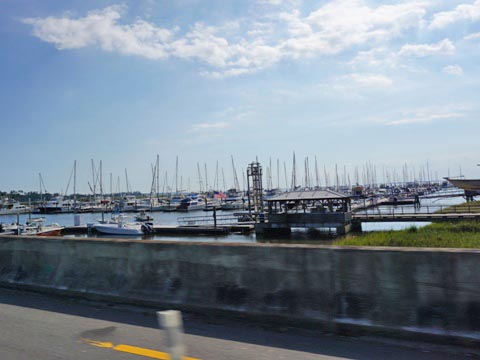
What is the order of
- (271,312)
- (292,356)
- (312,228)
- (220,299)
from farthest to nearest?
(312,228), (220,299), (271,312), (292,356)

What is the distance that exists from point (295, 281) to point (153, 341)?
2193mm

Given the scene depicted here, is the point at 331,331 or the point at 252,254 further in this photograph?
the point at 252,254

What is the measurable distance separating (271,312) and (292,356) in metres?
1.38

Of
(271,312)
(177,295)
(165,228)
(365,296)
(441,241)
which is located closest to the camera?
(365,296)

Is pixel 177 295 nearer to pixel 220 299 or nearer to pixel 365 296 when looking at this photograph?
pixel 220 299

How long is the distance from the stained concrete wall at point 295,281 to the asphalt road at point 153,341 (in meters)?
0.32

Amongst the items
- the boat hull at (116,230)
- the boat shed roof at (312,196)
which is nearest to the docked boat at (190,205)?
the boat hull at (116,230)

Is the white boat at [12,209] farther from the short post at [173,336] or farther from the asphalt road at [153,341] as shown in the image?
the short post at [173,336]

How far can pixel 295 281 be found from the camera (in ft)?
21.1

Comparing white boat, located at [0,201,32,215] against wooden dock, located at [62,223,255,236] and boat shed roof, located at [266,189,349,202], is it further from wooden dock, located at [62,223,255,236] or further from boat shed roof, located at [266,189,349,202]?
boat shed roof, located at [266,189,349,202]

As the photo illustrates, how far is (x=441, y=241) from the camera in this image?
22750mm

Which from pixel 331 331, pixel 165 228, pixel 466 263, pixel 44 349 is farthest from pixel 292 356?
pixel 165 228

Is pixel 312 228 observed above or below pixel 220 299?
below

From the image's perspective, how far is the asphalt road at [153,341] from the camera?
5168mm
